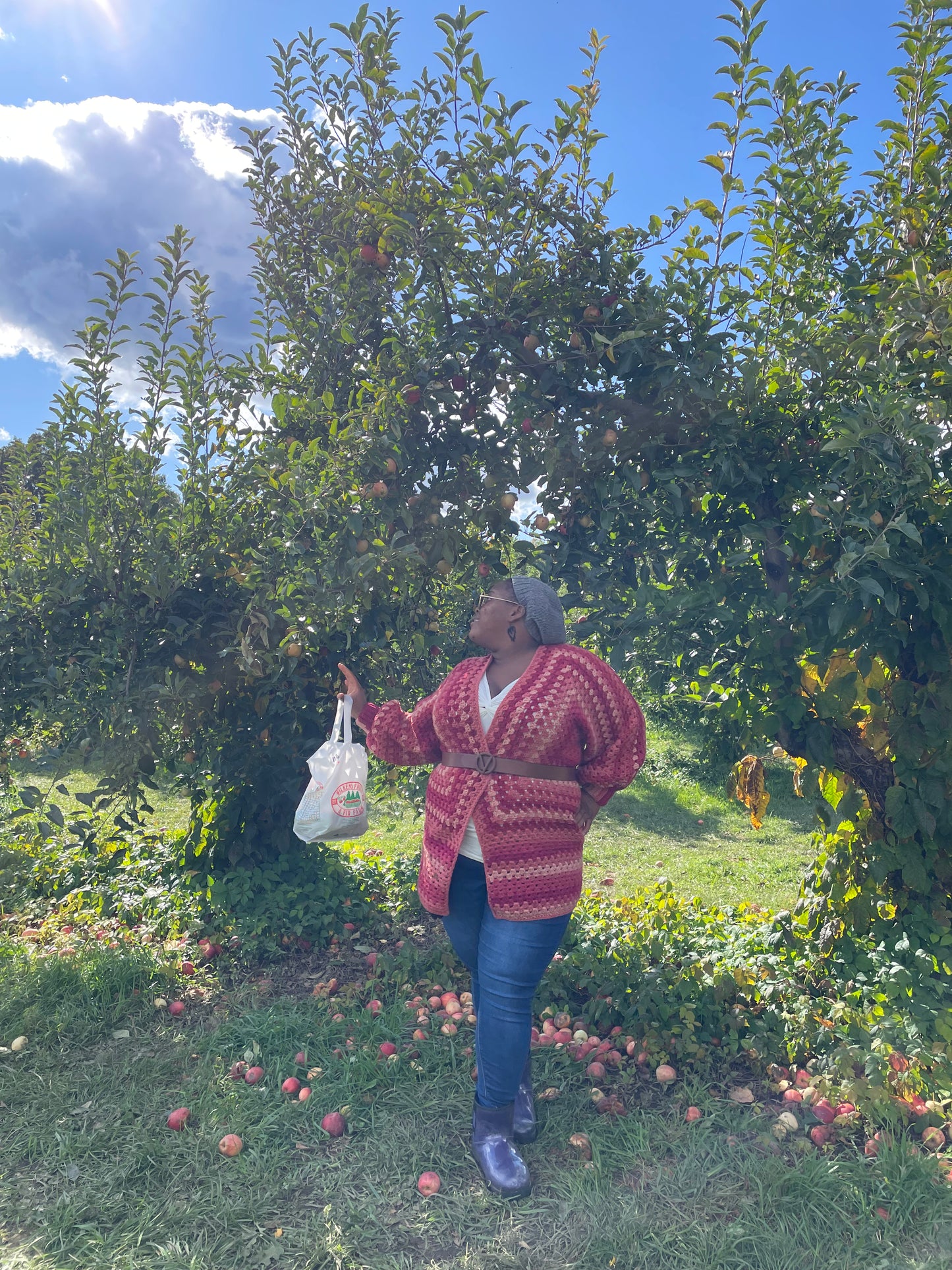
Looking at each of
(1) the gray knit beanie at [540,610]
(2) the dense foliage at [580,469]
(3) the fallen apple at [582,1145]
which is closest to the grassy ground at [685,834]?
(2) the dense foliage at [580,469]

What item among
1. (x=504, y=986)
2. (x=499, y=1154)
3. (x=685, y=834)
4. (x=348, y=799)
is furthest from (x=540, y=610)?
(x=685, y=834)

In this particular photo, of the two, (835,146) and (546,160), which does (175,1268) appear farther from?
(835,146)

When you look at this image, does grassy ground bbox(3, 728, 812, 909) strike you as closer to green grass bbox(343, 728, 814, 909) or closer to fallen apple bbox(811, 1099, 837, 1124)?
green grass bbox(343, 728, 814, 909)

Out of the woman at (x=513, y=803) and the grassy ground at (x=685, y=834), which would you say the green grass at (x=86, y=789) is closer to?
the grassy ground at (x=685, y=834)

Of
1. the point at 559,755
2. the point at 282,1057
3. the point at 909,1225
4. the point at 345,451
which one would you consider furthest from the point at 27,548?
the point at 909,1225

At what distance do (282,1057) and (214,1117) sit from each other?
38 cm

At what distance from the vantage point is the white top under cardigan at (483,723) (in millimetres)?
2500

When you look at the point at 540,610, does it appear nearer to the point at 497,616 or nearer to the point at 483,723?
the point at 497,616

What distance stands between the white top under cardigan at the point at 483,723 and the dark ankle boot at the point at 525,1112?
0.73 meters

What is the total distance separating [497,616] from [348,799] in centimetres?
84

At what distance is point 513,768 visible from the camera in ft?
8.01

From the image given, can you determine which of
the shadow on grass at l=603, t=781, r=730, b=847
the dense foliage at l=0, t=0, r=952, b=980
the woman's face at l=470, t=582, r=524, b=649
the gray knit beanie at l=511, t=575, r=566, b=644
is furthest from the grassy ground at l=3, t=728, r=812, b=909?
the gray knit beanie at l=511, t=575, r=566, b=644

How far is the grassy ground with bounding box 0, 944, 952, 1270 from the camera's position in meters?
2.19

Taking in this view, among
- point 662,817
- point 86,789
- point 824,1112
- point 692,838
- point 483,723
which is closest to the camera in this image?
point 483,723
